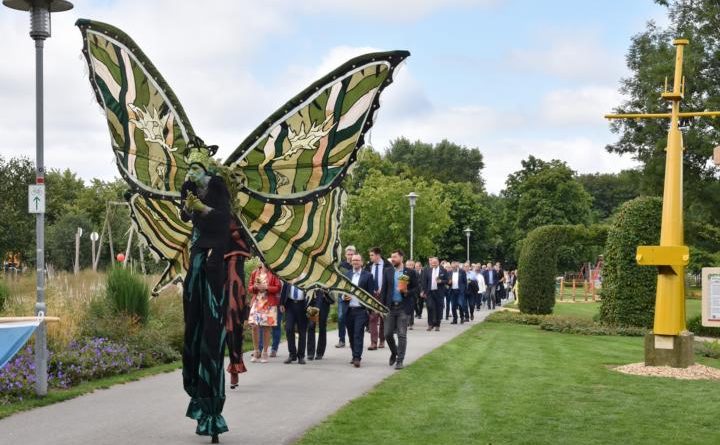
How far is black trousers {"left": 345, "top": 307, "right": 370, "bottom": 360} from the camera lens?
50.9ft

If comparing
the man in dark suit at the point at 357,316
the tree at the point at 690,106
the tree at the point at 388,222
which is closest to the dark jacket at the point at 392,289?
the man in dark suit at the point at 357,316

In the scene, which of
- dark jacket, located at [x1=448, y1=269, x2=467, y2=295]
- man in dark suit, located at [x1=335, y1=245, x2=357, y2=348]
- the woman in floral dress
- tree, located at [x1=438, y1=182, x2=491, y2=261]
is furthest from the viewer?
tree, located at [x1=438, y1=182, x2=491, y2=261]

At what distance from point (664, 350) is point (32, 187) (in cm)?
1027

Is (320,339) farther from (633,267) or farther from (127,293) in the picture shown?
(633,267)

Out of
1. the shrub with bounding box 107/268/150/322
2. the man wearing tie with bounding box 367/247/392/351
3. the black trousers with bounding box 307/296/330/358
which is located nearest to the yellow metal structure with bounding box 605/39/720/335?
the man wearing tie with bounding box 367/247/392/351

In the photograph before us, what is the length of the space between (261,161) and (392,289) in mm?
7411

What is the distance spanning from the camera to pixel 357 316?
1591 cm

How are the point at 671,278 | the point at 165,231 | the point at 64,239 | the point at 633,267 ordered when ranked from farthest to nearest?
the point at 64,239 < the point at 633,267 < the point at 671,278 < the point at 165,231

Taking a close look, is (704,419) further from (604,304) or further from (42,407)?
(604,304)

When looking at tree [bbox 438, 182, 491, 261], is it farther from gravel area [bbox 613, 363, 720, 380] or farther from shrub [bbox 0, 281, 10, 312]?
shrub [bbox 0, 281, 10, 312]

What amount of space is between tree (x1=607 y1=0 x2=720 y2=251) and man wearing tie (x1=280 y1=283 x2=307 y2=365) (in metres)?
25.6

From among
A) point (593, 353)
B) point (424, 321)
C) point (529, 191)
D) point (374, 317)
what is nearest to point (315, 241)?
point (374, 317)

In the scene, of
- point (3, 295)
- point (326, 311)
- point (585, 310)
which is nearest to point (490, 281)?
point (585, 310)

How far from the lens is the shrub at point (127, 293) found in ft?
52.3
